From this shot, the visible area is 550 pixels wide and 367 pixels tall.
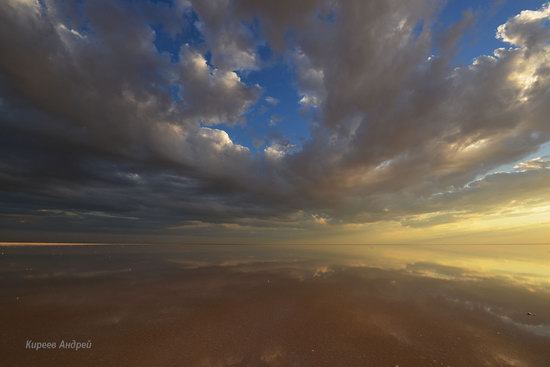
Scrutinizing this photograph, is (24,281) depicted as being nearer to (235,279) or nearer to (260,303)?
(235,279)

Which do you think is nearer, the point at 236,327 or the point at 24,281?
the point at 236,327

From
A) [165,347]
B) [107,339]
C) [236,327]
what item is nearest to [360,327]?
[236,327]

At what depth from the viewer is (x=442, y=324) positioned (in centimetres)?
975

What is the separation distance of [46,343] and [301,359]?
309 inches

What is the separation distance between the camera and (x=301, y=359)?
7082 mm

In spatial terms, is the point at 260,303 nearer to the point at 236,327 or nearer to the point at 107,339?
the point at 236,327

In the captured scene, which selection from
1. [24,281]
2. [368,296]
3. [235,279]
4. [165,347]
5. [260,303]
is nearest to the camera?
[165,347]

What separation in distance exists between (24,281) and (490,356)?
77.5 ft

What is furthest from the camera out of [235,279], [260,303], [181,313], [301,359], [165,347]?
[235,279]

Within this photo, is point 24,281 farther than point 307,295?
Yes

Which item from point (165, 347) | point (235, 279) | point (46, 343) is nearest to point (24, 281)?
point (46, 343)

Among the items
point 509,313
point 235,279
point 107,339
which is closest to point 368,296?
point 509,313

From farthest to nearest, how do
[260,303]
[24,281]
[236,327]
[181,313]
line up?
[24,281]
[260,303]
[181,313]
[236,327]

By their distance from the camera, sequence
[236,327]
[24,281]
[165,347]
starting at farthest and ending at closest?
[24,281]
[236,327]
[165,347]
